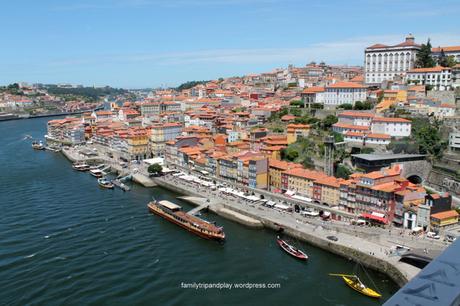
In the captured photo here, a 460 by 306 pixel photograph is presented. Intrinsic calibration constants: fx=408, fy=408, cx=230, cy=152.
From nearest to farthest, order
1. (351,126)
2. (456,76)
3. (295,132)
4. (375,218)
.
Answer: (375,218) < (351,126) < (295,132) < (456,76)

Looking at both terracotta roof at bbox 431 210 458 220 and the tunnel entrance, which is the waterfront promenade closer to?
terracotta roof at bbox 431 210 458 220

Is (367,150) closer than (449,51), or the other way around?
(367,150)

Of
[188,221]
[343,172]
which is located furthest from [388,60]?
[188,221]

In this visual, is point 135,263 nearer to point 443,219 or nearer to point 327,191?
point 327,191

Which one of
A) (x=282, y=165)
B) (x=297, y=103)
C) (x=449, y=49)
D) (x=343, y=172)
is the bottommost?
(x=343, y=172)

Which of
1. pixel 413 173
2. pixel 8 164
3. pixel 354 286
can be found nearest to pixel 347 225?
pixel 354 286

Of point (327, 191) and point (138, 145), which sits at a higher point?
point (138, 145)

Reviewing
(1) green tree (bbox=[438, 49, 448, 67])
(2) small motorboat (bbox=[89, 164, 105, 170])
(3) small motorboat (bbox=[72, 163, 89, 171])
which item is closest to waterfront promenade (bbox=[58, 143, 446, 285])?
(2) small motorboat (bbox=[89, 164, 105, 170])
